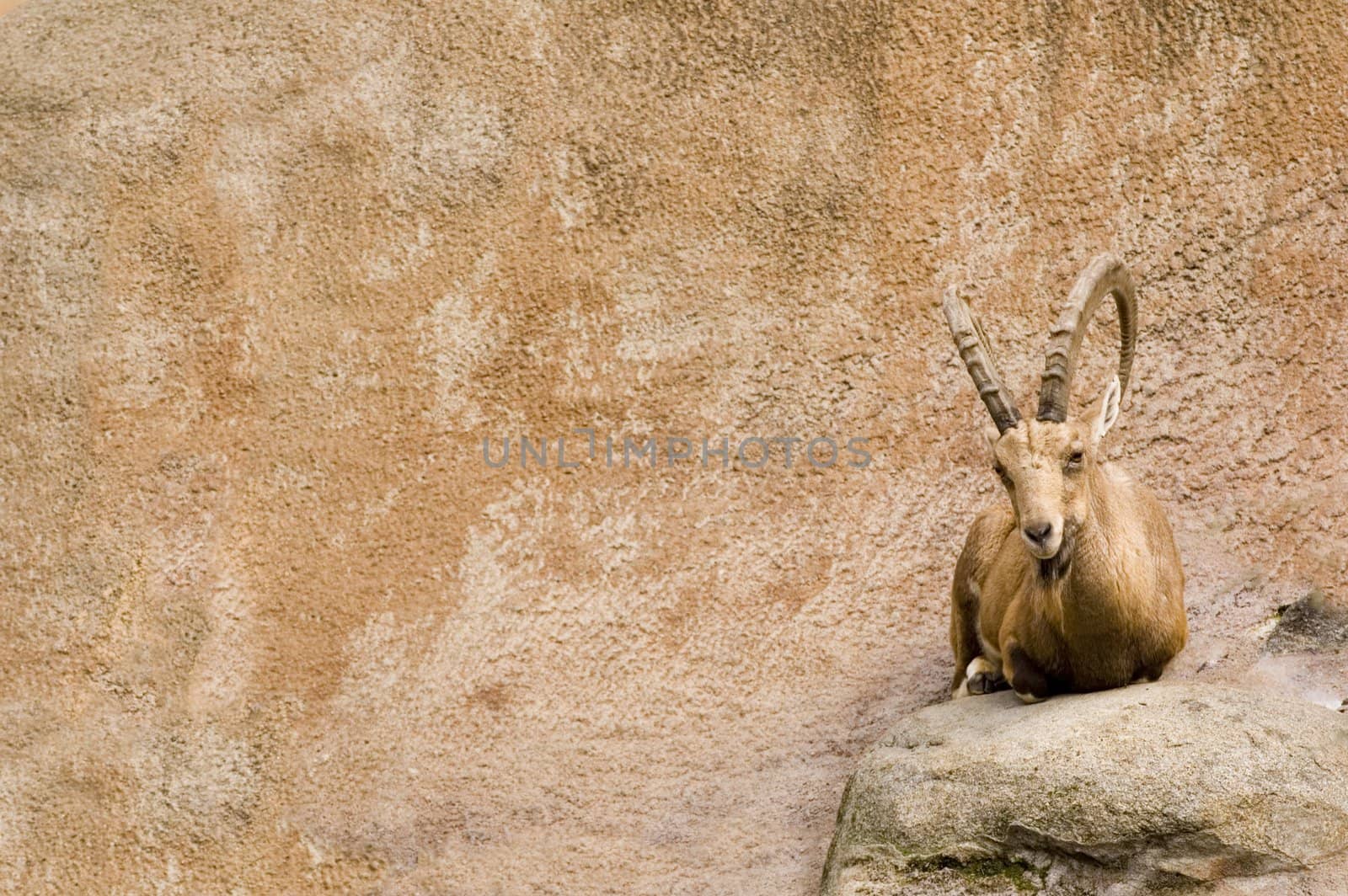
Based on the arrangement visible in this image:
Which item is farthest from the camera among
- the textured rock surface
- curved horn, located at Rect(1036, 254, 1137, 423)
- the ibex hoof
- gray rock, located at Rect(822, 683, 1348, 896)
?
the textured rock surface

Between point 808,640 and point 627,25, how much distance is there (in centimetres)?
390

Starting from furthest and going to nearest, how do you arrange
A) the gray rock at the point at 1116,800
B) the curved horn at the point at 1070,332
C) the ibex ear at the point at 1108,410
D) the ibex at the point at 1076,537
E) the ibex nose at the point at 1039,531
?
the ibex ear at the point at 1108,410, the curved horn at the point at 1070,332, the ibex at the point at 1076,537, the ibex nose at the point at 1039,531, the gray rock at the point at 1116,800

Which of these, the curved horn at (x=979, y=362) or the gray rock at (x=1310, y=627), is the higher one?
the curved horn at (x=979, y=362)

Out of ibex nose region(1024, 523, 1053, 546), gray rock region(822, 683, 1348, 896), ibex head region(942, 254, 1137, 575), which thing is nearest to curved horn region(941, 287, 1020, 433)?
ibex head region(942, 254, 1137, 575)

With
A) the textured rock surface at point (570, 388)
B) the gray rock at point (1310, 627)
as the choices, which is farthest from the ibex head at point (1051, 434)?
the textured rock surface at point (570, 388)

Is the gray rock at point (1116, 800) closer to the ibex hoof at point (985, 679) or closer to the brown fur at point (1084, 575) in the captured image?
the brown fur at point (1084, 575)

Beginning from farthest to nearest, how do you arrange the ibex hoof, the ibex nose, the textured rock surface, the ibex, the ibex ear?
the textured rock surface → the ibex hoof → the ibex ear → the ibex → the ibex nose

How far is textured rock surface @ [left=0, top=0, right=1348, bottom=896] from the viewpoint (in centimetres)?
809

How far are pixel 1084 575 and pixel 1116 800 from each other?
941mm

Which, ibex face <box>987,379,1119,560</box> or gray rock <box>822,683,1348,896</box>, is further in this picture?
ibex face <box>987,379,1119,560</box>

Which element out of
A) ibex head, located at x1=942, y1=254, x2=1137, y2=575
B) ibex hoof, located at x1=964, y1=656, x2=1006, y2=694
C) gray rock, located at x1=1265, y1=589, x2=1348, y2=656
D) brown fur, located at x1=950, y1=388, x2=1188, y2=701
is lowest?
ibex hoof, located at x1=964, y1=656, x2=1006, y2=694

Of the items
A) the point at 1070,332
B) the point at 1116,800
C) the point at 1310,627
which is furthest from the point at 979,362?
the point at 1310,627

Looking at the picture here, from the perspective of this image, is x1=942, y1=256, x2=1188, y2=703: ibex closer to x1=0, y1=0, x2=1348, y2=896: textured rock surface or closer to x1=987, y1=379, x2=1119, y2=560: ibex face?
x1=987, y1=379, x2=1119, y2=560: ibex face

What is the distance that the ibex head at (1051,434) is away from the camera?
5941mm
